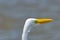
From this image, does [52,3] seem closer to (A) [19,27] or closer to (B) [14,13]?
(B) [14,13]

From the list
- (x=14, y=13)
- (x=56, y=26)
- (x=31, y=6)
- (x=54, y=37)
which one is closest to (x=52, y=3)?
(x=31, y=6)

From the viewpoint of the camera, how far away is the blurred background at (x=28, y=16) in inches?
152

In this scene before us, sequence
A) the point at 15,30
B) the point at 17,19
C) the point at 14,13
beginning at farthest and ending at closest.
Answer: the point at 14,13
the point at 17,19
the point at 15,30

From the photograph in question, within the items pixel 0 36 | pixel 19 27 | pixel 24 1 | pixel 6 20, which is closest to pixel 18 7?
pixel 24 1

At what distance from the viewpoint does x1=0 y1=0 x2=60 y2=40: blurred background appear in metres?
3.85

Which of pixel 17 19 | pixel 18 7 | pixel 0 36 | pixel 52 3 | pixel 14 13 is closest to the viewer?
pixel 0 36

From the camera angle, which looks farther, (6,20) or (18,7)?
(18,7)

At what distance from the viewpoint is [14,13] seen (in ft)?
15.4

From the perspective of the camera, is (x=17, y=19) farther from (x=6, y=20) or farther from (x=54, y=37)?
(x=54, y=37)

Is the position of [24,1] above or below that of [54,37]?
above

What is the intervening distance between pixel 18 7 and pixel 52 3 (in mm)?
727

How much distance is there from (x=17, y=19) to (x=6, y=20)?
0.18 metres

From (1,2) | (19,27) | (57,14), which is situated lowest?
(19,27)

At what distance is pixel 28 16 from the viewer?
14.7 ft
